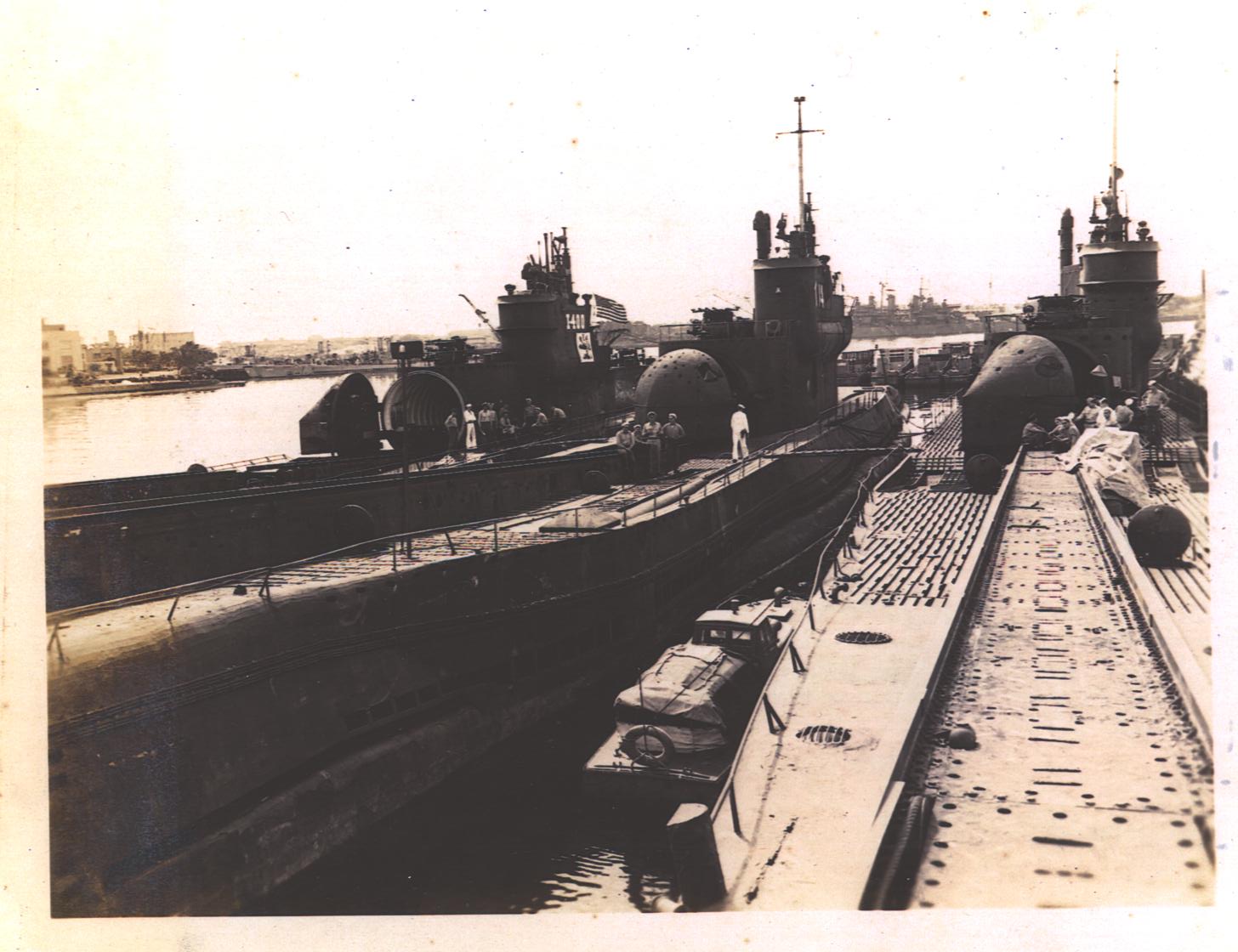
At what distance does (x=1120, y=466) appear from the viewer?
1753 cm

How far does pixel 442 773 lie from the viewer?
12406mm

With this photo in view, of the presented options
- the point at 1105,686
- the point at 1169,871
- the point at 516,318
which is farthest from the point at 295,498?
the point at 516,318

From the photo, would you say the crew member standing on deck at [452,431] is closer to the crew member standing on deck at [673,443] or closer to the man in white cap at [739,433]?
the crew member standing on deck at [673,443]

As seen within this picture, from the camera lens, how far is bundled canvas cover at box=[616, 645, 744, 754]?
12.2m

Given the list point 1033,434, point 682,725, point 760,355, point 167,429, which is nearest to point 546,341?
point 760,355

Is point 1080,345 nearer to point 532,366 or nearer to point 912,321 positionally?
point 532,366

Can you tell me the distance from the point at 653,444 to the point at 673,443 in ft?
3.77

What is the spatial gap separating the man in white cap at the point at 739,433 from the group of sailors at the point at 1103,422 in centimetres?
750

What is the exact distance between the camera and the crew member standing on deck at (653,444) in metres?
21.3

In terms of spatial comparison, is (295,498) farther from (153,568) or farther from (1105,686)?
(1105,686)

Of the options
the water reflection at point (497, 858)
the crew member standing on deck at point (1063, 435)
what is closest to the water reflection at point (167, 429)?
the water reflection at point (497, 858)

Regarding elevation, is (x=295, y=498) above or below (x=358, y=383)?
below

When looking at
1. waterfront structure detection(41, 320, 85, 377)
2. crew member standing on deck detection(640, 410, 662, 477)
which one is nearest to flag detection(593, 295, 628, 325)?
crew member standing on deck detection(640, 410, 662, 477)

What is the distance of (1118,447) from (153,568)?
15934mm
